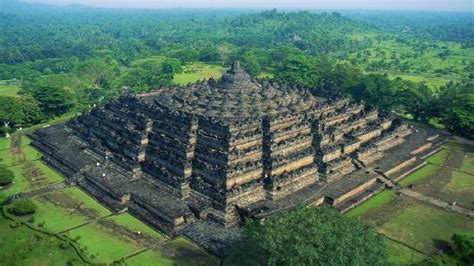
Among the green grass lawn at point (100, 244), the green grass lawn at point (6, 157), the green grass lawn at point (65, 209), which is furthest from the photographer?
the green grass lawn at point (6, 157)

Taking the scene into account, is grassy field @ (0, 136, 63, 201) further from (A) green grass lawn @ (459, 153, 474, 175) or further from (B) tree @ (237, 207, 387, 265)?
(A) green grass lawn @ (459, 153, 474, 175)

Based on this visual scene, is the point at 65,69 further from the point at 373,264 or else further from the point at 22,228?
the point at 373,264

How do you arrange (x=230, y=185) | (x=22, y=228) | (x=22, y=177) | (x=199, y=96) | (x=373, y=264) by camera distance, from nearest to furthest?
(x=373, y=264), (x=22, y=228), (x=230, y=185), (x=22, y=177), (x=199, y=96)

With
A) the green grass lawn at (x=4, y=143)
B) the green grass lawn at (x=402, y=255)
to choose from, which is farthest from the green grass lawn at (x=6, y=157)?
the green grass lawn at (x=402, y=255)

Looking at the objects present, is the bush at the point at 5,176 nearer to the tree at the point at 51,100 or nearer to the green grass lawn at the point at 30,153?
the green grass lawn at the point at 30,153

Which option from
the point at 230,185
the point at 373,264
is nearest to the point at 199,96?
the point at 230,185

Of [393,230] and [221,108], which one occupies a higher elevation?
[221,108]
